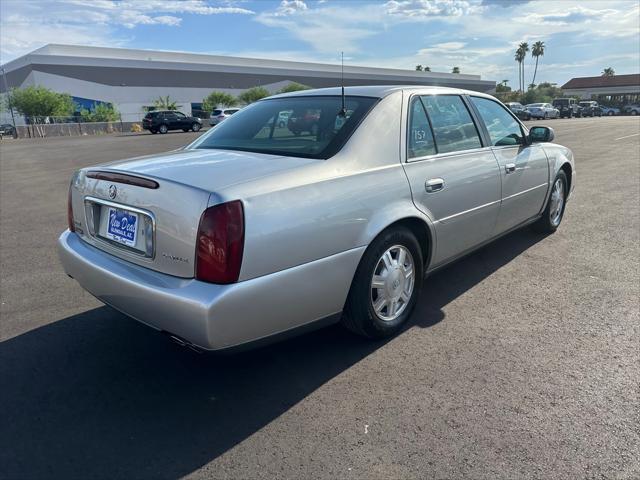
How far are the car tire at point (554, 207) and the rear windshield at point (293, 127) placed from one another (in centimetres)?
307

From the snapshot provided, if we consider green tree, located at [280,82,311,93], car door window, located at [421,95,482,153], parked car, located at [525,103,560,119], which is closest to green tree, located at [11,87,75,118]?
green tree, located at [280,82,311,93]

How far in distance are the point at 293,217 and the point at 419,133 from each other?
146 cm

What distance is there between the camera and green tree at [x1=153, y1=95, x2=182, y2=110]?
58062mm

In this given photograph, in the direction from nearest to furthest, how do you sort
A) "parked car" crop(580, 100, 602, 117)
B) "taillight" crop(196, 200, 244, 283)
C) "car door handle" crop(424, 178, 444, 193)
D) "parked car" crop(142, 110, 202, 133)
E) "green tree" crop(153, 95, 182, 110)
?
"taillight" crop(196, 200, 244, 283), "car door handle" crop(424, 178, 444, 193), "parked car" crop(142, 110, 202, 133), "parked car" crop(580, 100, 602, 117), "green tree" crop(153, 95, 182, 110)

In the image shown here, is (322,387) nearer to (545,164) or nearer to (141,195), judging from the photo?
(141,195)

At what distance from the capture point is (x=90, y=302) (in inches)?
162

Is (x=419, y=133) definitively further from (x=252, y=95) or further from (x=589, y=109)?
(x=589, y=109)

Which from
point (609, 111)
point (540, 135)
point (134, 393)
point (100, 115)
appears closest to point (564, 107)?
point (609, 111)

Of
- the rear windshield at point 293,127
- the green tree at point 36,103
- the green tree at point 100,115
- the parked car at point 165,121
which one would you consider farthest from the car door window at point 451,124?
the green tree at point 36,103

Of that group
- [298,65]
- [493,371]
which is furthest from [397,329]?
[298,65]

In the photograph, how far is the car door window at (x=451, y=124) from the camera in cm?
377

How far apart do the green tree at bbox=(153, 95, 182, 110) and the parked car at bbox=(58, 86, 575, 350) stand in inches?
2300

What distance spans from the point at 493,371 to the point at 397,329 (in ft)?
2.32

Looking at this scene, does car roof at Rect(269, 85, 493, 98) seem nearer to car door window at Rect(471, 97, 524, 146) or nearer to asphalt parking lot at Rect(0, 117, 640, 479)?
car door window at Rect(471, 97, 524, 146)
